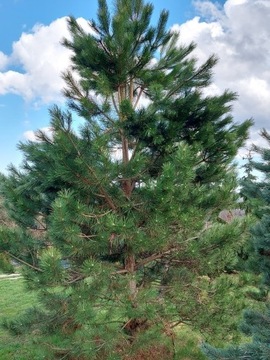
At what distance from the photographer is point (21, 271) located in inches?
180

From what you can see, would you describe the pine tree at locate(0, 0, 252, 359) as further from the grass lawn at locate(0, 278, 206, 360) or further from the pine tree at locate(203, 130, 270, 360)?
the pine tree at locate(203, 130, 270, 360)

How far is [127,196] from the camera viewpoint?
461 cm

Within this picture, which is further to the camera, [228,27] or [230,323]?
[228,27]

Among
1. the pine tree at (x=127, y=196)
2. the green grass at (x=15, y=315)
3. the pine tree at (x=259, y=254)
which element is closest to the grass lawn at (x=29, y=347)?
the green grass at (x=15, y=315)

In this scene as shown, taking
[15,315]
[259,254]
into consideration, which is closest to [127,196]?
[259,254]

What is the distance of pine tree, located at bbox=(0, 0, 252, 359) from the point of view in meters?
4.11

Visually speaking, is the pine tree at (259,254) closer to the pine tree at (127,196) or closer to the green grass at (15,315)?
the pine tree at (127,196)

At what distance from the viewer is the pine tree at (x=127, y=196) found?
4.11 metres

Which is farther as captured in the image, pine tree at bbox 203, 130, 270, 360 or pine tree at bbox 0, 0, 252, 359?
pine tree at bbox 0, 0, 252, 359

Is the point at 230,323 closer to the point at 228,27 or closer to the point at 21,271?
the point at 21,271

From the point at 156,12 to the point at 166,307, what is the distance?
4.12 metres

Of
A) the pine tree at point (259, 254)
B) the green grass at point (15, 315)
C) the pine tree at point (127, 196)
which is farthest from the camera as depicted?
the green grass at point (15, 315)

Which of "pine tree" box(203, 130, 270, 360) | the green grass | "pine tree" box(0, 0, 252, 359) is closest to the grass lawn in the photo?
the green grass

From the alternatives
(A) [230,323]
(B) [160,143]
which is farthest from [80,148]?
(A) [230,323]
